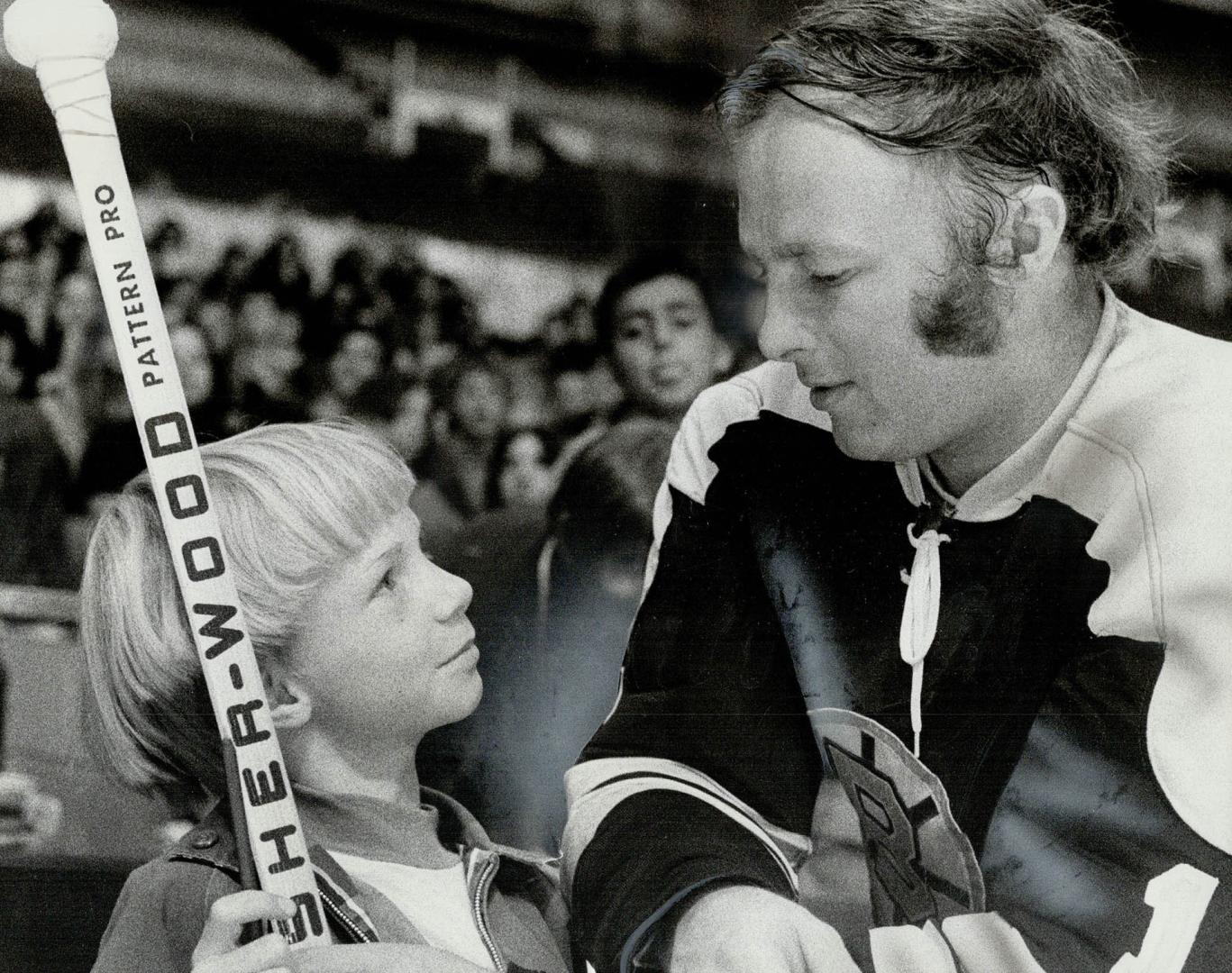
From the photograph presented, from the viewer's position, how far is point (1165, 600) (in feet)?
7.15

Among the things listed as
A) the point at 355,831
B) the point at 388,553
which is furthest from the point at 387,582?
the point at 355,831

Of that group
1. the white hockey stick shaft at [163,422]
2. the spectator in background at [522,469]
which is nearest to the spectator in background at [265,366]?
the white hockey stick shaft at [163,422]

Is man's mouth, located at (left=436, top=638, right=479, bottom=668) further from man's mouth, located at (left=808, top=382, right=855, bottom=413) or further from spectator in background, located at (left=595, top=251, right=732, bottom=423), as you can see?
man's mouth, located at (left=808, top=382, right=855, bottom=413)

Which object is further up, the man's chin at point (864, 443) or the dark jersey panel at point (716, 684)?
the man's chin at point (864, 443)

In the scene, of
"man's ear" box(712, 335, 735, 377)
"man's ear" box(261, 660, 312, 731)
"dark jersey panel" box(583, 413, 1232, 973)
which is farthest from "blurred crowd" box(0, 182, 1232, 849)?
"man's ear" box(261, 660, 312, 731)

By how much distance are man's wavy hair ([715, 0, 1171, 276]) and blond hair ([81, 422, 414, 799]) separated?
0.90 metres

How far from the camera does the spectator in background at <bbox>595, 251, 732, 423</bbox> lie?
7.66 ft

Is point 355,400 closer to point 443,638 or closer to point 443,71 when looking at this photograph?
point 443,638

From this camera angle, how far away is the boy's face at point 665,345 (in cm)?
234

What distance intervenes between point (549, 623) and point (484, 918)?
1.56ft

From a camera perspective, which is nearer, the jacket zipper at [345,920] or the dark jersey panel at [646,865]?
the jacket zipper at [345,920]

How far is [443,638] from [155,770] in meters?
0.48

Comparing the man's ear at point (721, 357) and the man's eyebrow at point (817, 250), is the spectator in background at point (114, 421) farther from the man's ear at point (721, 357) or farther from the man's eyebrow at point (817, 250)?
the man's eyebrow at point (817, 250)

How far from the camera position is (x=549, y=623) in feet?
7.59
